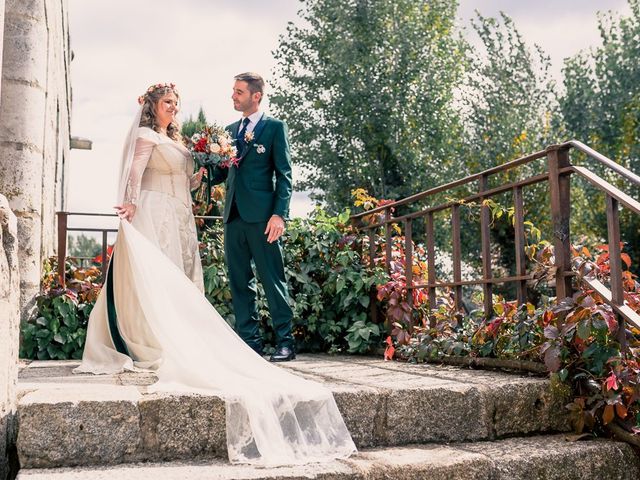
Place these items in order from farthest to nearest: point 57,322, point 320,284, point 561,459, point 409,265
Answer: point 320,284 < point 57,322 < point 409,265 < point 561,459

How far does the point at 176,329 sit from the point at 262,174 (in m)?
1.62

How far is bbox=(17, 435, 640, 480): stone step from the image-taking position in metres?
2.57

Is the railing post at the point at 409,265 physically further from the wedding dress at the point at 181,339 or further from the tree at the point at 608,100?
the tree at the point at 608,100

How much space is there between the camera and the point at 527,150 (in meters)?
16.3

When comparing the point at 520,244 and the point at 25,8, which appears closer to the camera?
the point at 520,244

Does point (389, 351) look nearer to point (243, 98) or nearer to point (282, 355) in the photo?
point (282, 355)

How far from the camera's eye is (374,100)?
1712cm

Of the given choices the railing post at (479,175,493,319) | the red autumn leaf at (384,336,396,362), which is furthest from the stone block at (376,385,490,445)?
the red autumn leaf at (384,336,396,362)

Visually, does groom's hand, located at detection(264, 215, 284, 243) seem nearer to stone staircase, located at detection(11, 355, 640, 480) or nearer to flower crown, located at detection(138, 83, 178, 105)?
flower crown, located at detection(138, 83, 178, 105)

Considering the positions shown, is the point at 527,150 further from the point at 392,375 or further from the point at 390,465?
the point at 390,465

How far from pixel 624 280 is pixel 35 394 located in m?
2.87

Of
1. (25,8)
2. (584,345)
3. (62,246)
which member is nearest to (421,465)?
(584,345)

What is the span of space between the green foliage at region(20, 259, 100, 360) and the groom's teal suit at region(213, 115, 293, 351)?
1.63 metres

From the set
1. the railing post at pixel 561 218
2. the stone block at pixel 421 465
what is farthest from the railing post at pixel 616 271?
the stone block at pixel 421 465
